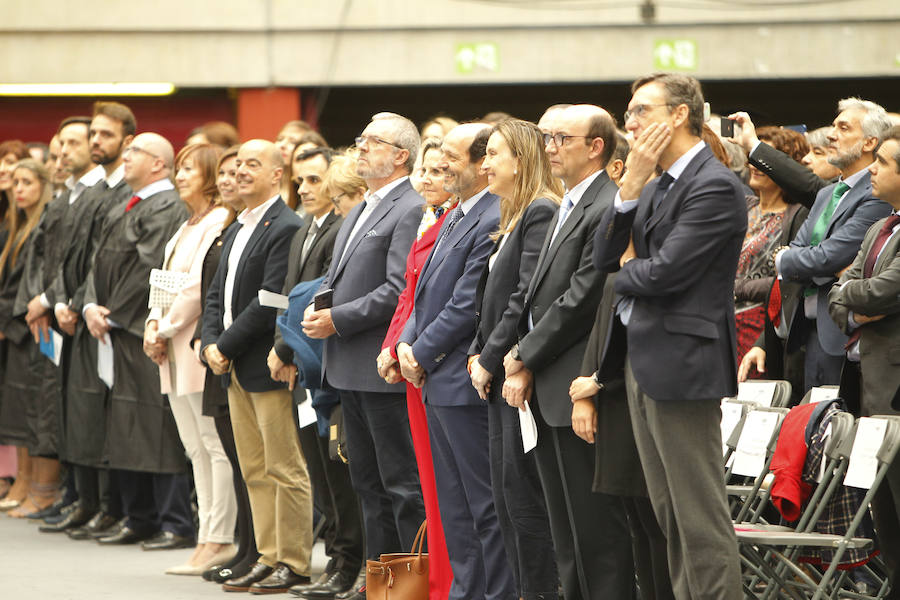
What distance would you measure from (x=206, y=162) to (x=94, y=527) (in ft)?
7.70

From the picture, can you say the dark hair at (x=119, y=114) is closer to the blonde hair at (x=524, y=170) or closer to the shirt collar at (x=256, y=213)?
the shirt collar at (x=256, y=213)

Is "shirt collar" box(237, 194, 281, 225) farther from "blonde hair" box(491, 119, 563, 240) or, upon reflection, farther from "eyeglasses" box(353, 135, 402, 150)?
"blonde hair" box(491, 119, 563, 240)

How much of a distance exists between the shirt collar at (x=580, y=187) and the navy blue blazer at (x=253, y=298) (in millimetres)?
2070

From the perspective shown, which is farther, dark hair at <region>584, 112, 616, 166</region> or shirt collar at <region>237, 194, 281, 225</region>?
shirt collar at <region>237, 194, 281, 225</region>

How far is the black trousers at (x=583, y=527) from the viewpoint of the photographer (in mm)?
4258

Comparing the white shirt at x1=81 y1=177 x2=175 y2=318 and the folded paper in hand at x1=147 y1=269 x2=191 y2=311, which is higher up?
the white shirt at x1=81 y1=177 x2=175 y2=318

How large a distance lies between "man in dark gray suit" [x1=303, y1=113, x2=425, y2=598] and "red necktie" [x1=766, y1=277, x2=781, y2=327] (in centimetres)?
176

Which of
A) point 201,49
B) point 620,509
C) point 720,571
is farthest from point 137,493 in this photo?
point 201,49

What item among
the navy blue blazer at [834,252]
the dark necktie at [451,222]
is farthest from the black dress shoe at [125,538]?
the navy blue blazer at [834,252]

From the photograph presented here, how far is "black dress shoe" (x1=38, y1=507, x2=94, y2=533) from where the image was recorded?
7867 mm

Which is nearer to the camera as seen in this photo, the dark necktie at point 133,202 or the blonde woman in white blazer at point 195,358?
the blonde woman in white blazer at point 195,358

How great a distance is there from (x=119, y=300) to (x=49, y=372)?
144cm

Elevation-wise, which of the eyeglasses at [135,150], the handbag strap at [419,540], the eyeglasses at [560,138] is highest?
the eyeglasses at [135,150]

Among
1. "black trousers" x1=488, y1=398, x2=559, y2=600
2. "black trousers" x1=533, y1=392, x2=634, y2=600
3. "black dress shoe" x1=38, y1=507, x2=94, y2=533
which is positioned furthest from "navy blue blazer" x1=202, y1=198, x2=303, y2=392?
"black dress shoe" x1=38, y1=507, x2=94, y2=533
